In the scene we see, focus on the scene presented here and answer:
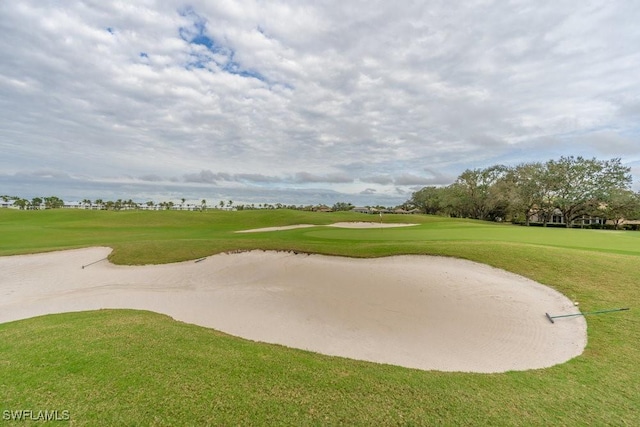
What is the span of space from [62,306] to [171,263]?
14.4ft

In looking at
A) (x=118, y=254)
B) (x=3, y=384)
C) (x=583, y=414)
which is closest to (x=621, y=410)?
(x=583, y=414)

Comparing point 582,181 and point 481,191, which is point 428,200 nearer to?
point 481,191

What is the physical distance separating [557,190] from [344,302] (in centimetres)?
6113

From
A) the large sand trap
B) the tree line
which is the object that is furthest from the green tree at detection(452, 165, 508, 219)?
the large sand trap

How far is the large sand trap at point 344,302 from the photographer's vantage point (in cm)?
687

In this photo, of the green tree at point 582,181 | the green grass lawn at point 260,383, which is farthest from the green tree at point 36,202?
the green tree at point 582,181

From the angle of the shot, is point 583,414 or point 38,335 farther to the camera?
point 38,335

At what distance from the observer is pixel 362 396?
4.04 meters

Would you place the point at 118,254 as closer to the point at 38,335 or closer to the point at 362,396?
the point at 38,335

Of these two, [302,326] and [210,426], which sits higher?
[210,426]

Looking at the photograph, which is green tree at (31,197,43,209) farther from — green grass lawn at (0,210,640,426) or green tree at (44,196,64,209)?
green grass lawn at (0,210,640,426)

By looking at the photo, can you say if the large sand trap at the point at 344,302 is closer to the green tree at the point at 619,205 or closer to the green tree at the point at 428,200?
the green tree at the point at 619,205

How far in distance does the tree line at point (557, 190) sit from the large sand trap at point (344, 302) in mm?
55368

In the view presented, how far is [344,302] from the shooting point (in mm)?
9602
